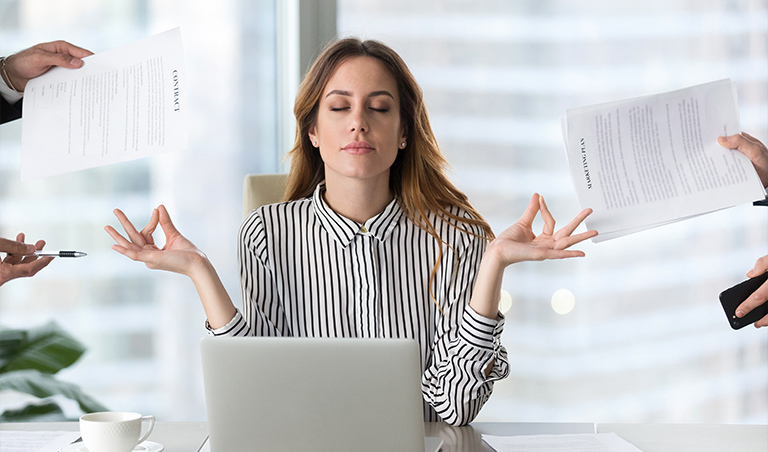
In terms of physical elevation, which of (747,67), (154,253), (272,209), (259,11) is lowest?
(154,253)

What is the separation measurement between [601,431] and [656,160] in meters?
0.53

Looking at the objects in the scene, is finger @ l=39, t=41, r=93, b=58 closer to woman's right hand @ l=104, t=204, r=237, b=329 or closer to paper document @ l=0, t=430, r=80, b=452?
woman's right hand @ l=104, t=204, r=237, b=329

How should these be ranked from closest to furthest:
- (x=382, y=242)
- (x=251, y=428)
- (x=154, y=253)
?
1. (x=251, y=428)
2. (x=154, y=253)
3. (x=382, y=242)

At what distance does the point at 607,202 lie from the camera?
4.30 feet

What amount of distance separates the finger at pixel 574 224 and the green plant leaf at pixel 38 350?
5.59 feet

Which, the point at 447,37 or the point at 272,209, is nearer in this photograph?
the point at 272,209

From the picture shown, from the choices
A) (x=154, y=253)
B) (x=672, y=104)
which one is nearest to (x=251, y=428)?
(x=154, y=253)

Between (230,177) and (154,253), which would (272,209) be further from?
(230,177)

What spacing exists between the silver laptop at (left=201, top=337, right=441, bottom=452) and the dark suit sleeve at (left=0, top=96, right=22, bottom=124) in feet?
2.75

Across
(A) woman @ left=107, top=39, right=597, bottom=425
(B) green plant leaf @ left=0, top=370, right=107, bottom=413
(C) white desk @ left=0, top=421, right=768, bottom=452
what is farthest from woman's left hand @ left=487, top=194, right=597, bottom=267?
(B) green plant leaf @ left=0, top=370, right=107, bottom=413

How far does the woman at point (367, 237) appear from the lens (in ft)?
5.52

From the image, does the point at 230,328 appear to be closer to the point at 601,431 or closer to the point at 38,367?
the point at 601,431

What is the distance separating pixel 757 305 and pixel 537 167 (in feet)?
5.11

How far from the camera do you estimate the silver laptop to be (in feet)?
3.14
